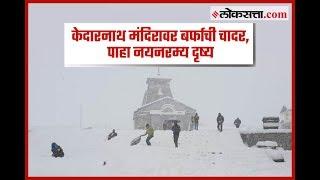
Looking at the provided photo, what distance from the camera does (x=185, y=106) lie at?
51.3 feet

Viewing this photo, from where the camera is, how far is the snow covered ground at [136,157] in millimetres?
14297

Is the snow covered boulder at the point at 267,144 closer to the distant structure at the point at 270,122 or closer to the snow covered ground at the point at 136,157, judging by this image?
the snow covered ground at the point at 136,157

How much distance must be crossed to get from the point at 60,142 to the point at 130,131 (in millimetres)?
2165

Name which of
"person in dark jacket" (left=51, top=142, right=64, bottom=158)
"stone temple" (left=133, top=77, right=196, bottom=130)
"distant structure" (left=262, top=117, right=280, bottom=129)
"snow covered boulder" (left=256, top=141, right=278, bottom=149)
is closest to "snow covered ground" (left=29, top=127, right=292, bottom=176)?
"person in dark jacket" (left=51, top=142, right=64, bottom=158)

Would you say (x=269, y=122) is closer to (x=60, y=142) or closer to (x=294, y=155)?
(x=294, y=155)

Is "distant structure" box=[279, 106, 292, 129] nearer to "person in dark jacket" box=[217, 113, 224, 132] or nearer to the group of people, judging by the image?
the group of people

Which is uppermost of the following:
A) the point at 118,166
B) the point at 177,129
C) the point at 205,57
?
the point at 205,57

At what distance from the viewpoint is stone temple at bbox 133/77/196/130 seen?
15.6 meters

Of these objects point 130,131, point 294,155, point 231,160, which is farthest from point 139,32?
point 294,155

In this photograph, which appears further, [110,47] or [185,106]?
[185,106]

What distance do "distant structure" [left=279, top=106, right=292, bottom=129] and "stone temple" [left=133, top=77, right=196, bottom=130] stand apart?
2.59 metres

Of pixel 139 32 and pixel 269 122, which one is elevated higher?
pixel 139 32

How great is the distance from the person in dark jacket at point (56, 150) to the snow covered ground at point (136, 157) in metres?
0.12

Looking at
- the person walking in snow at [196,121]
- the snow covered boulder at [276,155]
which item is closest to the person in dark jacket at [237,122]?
the person walking in snow at [196,121]
